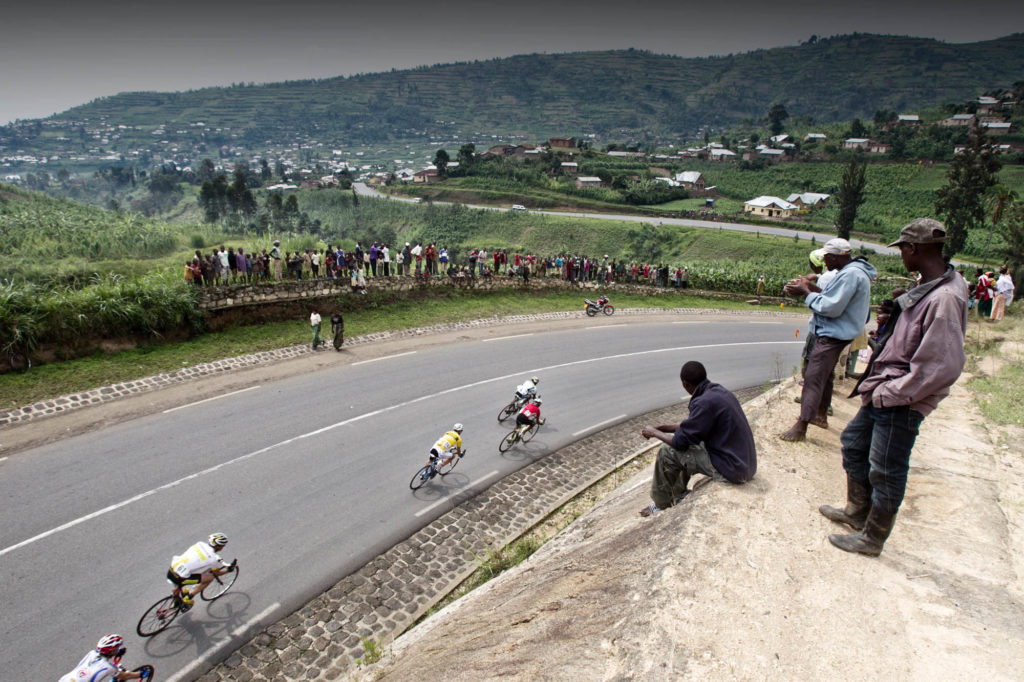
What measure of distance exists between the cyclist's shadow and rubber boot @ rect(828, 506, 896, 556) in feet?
24.4

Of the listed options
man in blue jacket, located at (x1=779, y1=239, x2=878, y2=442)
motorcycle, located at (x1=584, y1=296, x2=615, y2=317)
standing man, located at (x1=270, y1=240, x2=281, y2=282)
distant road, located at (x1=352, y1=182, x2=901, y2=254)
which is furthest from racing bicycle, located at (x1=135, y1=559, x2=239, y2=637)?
distant road, located at (x1=352, y1=182, x2=901, y2=254)

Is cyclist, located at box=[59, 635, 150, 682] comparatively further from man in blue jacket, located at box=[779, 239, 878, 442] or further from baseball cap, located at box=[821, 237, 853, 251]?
baseball cap, located at box=[821, 237, 853, 251]

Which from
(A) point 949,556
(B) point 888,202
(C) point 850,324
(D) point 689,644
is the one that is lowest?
(B) point 888,202

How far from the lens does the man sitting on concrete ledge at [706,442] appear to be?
15.5 feet

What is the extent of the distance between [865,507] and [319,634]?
22.3ft

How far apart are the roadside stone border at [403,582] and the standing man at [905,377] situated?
578 centimetres

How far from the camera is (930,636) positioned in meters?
3.41

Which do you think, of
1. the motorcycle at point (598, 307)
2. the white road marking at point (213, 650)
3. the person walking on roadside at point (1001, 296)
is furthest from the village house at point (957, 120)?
the white road marking at point (213, 650)

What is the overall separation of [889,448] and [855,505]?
0.79 meters

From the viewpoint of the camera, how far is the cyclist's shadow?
22.8ft

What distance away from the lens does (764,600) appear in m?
3.63

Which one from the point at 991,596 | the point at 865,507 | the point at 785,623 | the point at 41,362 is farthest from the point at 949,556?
the point at 41,362

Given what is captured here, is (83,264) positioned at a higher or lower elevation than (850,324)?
lower

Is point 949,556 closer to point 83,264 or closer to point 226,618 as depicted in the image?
point 226,618
